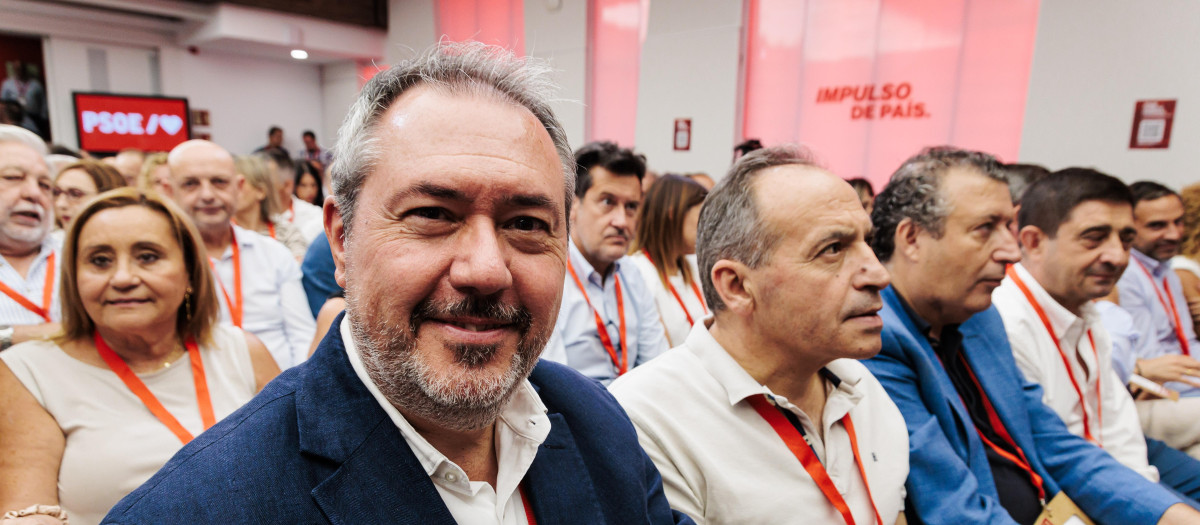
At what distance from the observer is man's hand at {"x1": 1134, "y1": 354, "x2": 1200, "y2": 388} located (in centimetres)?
252

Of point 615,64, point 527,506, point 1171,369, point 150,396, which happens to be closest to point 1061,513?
point 1171,369

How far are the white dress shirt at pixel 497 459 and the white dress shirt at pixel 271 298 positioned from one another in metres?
2.18

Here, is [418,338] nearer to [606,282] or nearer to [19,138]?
[606,282]

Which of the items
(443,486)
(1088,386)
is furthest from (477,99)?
(1088,386)

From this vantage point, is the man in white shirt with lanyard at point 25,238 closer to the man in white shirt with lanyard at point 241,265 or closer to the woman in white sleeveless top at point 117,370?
the man in white shirt with lanyard at point 241,265

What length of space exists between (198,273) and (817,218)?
6.04 ft

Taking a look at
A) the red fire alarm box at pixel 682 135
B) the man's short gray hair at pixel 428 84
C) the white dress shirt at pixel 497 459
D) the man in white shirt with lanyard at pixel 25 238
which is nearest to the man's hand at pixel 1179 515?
the white dress shirt at pixel 497 459

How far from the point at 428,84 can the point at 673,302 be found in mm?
2374

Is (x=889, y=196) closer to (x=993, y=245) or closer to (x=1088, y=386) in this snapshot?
(x=993, y=245)

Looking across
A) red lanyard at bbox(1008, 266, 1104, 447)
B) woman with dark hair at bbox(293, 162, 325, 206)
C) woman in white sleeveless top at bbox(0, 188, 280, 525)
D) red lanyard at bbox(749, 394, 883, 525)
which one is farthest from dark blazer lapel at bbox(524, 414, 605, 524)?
woman with dark hair at bbox(293, 162, 325, 206)

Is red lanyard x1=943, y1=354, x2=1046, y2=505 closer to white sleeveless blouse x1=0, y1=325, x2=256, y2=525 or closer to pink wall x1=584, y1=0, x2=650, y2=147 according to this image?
white sleeveless blouse x1=0, y1=325, x2=256, y2=525

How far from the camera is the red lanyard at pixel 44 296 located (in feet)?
7.41

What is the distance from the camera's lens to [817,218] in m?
1.39

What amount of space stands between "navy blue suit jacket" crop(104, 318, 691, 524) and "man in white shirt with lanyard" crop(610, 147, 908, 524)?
1.37 ft
